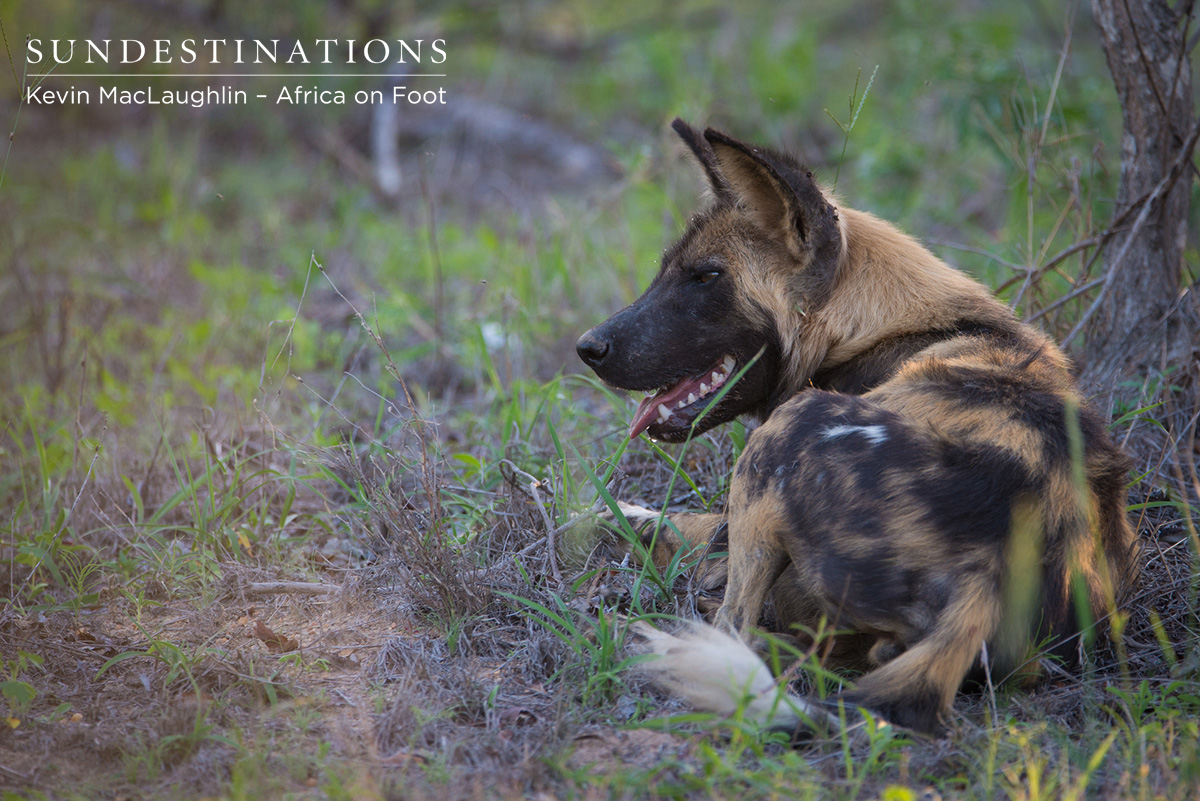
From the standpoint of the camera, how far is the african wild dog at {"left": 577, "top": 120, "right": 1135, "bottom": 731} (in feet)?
6.76

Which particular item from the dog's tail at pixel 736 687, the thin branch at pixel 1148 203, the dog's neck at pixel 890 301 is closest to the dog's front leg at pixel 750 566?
the dog's tail at pixel 736 687

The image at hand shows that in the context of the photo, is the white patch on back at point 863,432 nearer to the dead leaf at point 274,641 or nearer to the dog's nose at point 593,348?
the dog's nose at point 593,348

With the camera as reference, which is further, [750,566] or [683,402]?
[683,402]

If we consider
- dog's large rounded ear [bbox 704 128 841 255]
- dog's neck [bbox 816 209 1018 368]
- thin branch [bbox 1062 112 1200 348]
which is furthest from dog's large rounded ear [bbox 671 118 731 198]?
thin branch [bbox 1062 112 1200 348]

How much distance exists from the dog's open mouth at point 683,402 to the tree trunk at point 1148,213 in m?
1.41

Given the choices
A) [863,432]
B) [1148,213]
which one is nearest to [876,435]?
[863,432]

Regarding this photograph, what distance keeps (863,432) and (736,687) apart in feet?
2.28

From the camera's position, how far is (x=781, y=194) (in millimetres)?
2748

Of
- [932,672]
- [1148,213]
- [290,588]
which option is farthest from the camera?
[1148,213]

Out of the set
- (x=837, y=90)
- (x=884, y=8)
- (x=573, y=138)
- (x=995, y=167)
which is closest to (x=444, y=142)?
(x=573, y=138)

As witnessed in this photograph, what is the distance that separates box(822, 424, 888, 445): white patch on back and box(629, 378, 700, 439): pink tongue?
80cm

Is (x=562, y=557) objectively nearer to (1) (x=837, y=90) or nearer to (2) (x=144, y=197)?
(2) (x=144, y=197)

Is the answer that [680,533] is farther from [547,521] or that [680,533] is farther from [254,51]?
[254,51]

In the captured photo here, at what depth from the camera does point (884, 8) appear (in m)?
10.3
